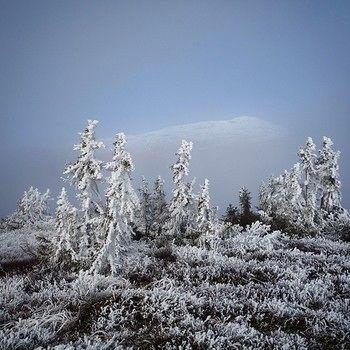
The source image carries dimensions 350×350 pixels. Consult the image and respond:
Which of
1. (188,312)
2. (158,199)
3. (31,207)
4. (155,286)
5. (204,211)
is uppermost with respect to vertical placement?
(188,312)

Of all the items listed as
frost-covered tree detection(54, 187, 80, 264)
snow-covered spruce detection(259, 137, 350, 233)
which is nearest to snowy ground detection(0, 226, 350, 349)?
frost-covered tree detection(54, 187, 80, 264)

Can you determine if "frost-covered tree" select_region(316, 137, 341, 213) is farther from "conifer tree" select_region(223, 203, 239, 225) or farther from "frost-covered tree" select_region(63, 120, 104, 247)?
"frost-covered tree" select_region(63, 120, 104, 247)

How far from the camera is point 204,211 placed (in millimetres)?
25844

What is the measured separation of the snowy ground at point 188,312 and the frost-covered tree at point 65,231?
194 centimetres

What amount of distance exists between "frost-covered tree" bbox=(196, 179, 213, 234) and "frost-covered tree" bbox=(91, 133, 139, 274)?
9.43 meters

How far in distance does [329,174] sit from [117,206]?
30339 mm

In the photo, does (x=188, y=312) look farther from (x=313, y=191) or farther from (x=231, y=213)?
(x=313, y=191)

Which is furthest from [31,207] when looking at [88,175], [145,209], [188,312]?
[188,312]

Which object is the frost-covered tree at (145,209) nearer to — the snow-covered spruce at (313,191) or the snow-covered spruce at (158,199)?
the snow-covered spruce at (158,199)

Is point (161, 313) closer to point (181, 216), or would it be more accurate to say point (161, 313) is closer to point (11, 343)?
point (11, 343)

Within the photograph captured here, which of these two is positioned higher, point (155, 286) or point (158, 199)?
point (155, 286)

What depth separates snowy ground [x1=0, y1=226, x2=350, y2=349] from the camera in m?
7.35

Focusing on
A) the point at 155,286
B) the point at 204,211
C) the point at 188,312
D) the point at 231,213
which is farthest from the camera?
the point at 231,213

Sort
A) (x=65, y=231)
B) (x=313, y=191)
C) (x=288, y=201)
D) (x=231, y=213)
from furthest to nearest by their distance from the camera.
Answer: (x=313, y=191)
(x=288, y=201)
(x=231, y=213)
(x=65, y=231)
